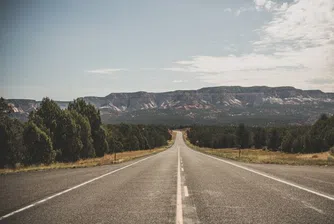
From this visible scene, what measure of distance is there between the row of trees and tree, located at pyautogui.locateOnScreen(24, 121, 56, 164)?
8348 cm

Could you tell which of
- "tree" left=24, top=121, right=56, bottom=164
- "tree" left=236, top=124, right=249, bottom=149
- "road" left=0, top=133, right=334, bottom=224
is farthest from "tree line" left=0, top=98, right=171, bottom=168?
"tree" left=236, top=124, right=249, bottom=149

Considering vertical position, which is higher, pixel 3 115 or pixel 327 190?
pixel 3 115

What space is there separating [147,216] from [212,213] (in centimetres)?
153

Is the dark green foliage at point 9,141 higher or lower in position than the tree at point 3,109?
lower

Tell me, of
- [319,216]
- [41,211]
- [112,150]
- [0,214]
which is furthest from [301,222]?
[112,150]

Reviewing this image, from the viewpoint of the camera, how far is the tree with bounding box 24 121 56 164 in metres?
41.4

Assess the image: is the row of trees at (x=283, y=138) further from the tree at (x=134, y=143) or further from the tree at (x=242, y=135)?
the tree at (x=134, y=143)

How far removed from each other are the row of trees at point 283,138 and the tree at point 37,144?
83476mm

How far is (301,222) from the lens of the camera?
19.6 feet

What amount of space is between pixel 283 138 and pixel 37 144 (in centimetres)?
9967

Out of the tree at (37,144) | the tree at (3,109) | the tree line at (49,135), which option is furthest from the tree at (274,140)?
the tree at (3,109)

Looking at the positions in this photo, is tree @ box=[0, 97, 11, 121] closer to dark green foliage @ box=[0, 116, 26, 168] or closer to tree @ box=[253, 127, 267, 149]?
dark green foliage @ box=[0, 116, 26, 168]

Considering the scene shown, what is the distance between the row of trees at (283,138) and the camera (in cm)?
9606

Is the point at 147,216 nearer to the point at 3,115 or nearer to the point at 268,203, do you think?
the point at 268,203
